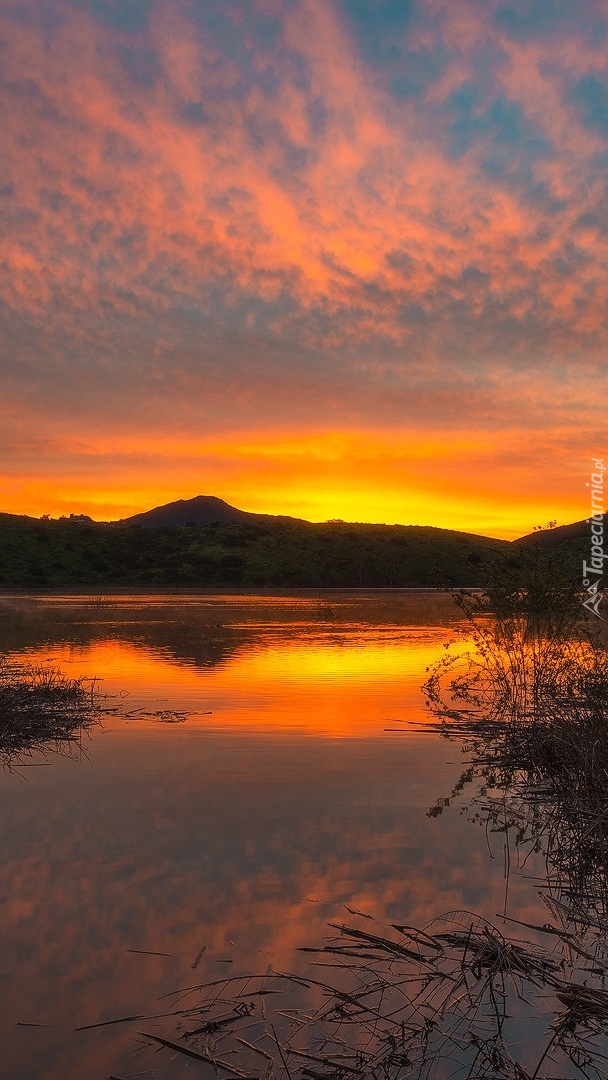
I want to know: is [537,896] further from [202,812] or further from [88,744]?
[88,744]

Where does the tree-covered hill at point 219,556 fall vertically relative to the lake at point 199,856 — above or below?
above

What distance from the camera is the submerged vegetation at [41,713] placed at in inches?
605

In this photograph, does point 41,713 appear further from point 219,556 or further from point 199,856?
point 219,556

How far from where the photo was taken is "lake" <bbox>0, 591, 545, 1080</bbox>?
6129 millimetres

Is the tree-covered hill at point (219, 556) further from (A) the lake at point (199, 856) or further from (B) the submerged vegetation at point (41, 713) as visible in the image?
(A) the lake at point (199, 856)

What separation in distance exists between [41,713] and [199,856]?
10.3 metres

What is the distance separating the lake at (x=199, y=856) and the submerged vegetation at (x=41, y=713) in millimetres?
549

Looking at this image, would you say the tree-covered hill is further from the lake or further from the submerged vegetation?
the lake

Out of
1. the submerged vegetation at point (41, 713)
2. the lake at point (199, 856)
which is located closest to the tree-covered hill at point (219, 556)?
the submerged vegetation at point (41, 713)

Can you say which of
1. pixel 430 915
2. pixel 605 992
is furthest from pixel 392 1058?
pixel 430 915

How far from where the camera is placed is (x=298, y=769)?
13.2 metres

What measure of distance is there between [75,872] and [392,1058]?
4.19m

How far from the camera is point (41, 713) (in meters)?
18.1

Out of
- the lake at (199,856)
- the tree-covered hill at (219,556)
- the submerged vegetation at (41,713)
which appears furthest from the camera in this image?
the tree-covered hill at (219,556)
